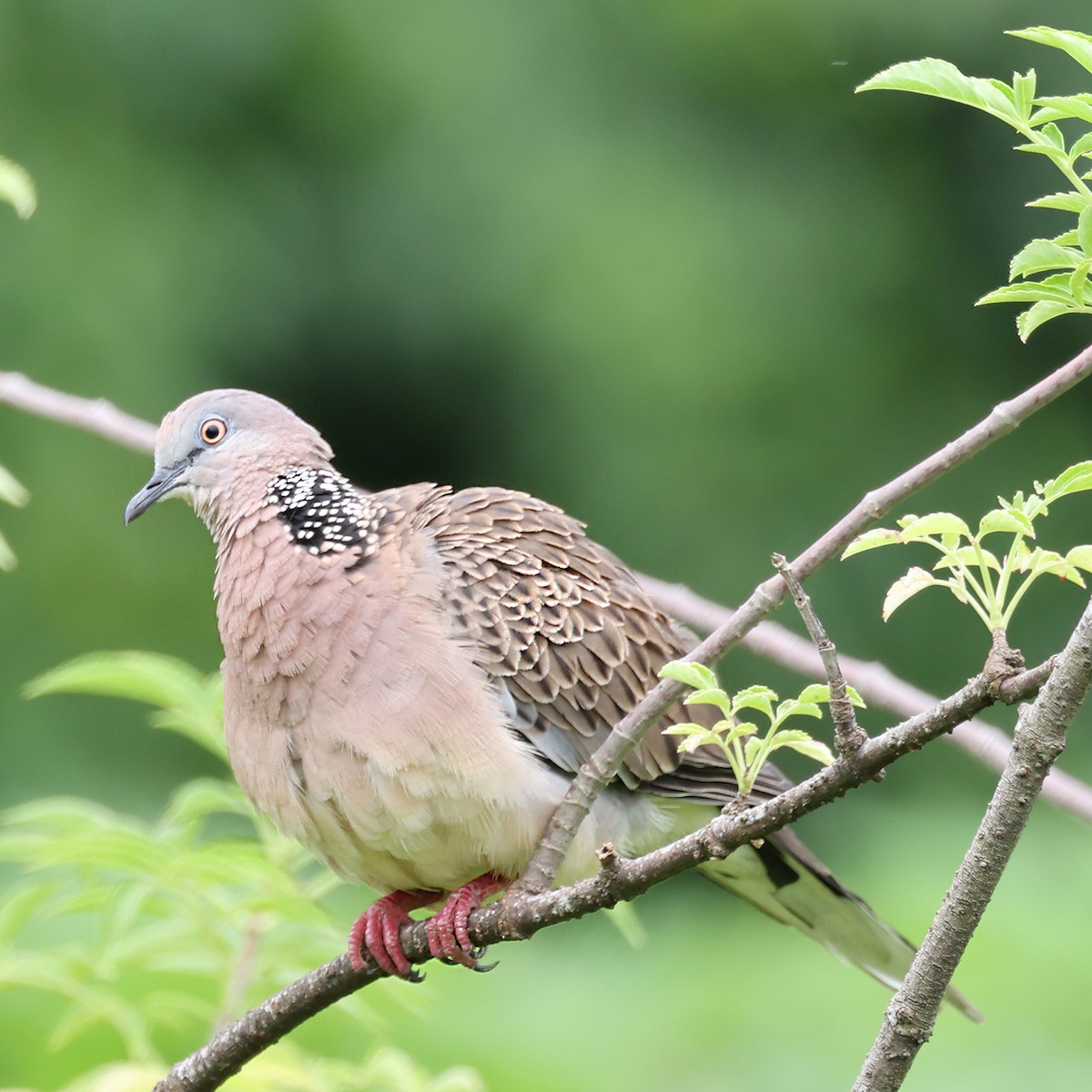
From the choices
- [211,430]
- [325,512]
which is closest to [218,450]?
[211,430]

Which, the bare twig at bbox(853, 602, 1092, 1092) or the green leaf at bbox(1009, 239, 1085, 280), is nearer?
the bare twig at bbox(853, 602, 1092, 1092)

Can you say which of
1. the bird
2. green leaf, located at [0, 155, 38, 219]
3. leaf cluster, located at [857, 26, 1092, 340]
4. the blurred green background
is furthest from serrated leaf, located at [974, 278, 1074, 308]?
the blurred green background

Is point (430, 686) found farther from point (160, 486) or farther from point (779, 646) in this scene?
point (160, 486)

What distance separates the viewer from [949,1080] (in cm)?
432

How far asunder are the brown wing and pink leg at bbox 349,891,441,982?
0.34 meters

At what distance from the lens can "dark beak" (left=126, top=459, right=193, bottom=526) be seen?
8.99ft

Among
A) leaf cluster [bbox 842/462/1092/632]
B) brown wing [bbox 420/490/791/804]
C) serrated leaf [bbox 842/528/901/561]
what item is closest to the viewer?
leaf cluster [bbox 842/462/1092/632]

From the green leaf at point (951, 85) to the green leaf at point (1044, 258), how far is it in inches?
4.1

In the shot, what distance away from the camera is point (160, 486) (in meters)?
2.77

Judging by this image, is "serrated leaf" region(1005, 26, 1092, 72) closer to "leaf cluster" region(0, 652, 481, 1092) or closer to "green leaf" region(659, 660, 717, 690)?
"green leaf" region(659, 660, 717, 690)

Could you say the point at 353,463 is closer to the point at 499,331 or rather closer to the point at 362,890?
the point at 499,331

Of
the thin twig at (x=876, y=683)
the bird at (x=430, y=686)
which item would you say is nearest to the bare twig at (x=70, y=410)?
the bird at (x=430, y=686)

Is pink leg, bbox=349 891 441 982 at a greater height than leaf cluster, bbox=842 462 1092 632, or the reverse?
leaf cluster, bbox=842 462 1092 632

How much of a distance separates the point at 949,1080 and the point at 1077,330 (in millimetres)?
3902
